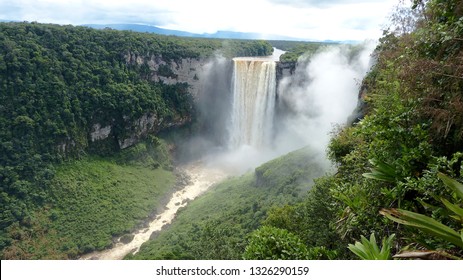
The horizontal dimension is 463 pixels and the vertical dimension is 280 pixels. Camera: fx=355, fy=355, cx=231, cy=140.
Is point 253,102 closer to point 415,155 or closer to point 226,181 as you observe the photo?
point 226,181

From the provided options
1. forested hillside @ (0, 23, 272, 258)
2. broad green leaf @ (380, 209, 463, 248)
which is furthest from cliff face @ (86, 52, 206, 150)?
broad green leaf @ (380, 209, 463, 248)

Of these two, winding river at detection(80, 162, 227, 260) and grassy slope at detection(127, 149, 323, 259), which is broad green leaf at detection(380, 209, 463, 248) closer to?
grassy slope at detection(127, 149, 323, 259)

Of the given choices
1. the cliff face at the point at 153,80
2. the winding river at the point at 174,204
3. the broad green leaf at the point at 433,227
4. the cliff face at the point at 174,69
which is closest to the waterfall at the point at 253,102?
the cliff face at the point at 174,69

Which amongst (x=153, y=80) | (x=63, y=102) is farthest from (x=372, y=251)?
(x=153, y=80)
